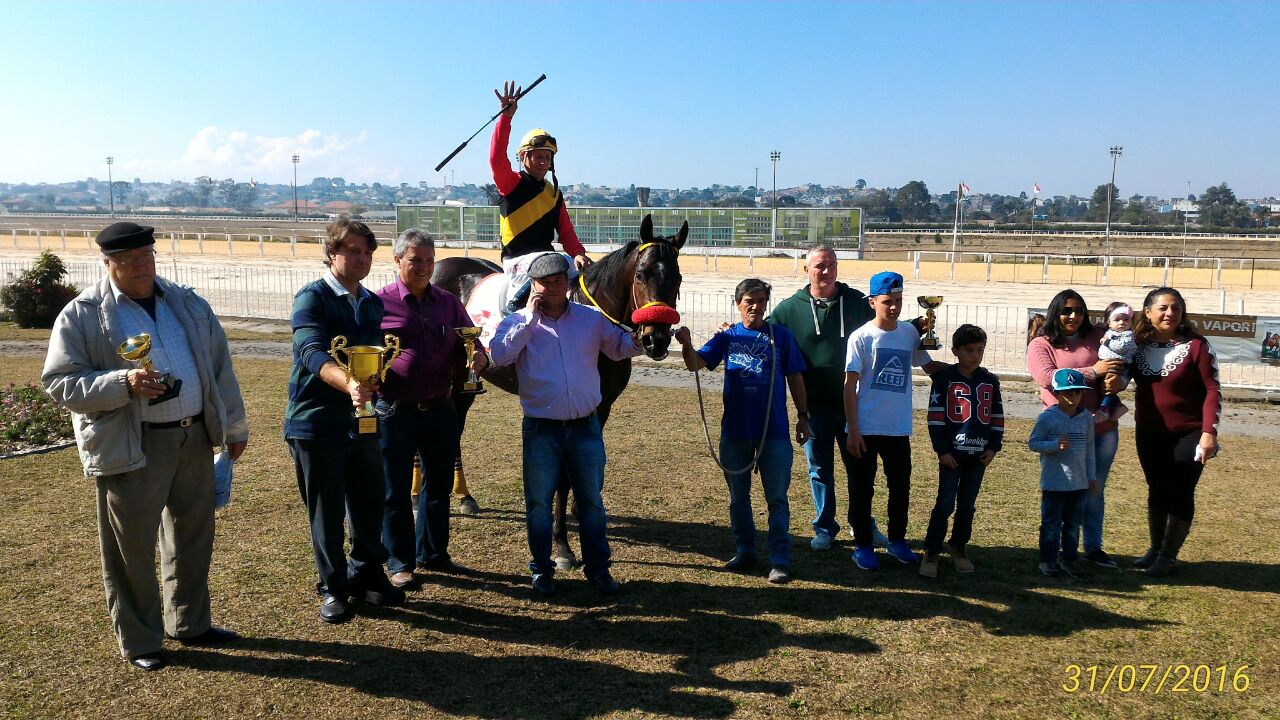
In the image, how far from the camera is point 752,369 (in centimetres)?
578

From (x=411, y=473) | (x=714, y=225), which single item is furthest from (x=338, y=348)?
(x=714, y=225)

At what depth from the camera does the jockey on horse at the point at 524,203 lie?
673 centimetres

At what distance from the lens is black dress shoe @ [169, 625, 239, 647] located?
4816 millimetres

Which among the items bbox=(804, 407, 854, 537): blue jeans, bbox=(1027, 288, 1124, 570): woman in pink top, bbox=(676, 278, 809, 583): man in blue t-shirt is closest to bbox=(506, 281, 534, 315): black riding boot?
bbox=(676, 278, 809, 583): man in blue t-shirt

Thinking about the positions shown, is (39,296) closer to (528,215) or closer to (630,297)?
(528,215)

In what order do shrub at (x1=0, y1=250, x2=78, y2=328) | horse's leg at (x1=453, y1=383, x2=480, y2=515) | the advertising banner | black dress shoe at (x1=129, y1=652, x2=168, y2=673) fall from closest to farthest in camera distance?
black dress shoe at (x1=129, y1=652, x2=168, y2=673)
horse's leg at (x1=453, y1=383, x2=480, y2=515)
the advertising banner
shrub at (x1=0, y1=250, x2=78, y2=328)

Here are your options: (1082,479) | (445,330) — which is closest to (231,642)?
(445,330)

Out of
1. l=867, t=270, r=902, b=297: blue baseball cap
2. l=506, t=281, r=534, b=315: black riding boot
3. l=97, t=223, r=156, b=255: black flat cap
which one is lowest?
l=506, t=281, r=534, b=315: black riding boot

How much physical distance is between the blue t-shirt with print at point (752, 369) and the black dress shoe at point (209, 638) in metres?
3.16

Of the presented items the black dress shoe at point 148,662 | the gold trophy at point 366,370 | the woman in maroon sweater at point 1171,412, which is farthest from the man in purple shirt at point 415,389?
the woman in maroon sweater at point 1171,412

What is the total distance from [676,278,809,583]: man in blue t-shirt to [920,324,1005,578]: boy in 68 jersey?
34.5 inches

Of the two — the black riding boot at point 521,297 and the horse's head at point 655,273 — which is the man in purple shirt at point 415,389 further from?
the horse's head at point 655,273

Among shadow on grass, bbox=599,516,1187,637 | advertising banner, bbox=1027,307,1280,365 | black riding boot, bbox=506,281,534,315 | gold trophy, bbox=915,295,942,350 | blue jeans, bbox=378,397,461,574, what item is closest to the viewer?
shadow on grass, bbox=599,516,1187,637
